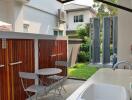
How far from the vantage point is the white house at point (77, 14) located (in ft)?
56.9

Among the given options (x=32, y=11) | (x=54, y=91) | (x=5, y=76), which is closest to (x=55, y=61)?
(x=54, y=91)

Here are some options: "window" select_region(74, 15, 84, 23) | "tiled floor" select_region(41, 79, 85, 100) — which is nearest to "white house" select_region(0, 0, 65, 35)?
"tiled floor" select_region(41, 79, 85, 100)

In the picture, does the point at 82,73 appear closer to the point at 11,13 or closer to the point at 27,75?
the point at 11,13

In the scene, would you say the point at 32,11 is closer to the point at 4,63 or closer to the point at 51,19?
the point at 51,19

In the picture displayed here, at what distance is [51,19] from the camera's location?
10266 millimetres

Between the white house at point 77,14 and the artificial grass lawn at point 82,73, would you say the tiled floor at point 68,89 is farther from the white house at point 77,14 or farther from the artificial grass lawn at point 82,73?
the white house at point 77,14

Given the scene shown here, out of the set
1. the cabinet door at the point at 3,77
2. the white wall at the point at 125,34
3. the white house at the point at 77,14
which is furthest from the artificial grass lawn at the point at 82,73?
the white house at the point at 77,14

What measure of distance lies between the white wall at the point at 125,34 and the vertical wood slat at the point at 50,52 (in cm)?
216

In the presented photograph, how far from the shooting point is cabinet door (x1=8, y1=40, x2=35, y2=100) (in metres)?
3.75

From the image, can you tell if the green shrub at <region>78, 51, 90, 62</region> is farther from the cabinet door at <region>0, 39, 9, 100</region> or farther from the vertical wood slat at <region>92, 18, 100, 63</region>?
the cabinet door at <region>0, 39, 9, 100</region>

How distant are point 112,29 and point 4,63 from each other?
3.19m

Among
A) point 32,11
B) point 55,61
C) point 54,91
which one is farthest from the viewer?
point 32,11

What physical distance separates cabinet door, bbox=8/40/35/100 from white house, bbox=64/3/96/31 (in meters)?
13.3

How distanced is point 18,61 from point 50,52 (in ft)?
5.53
